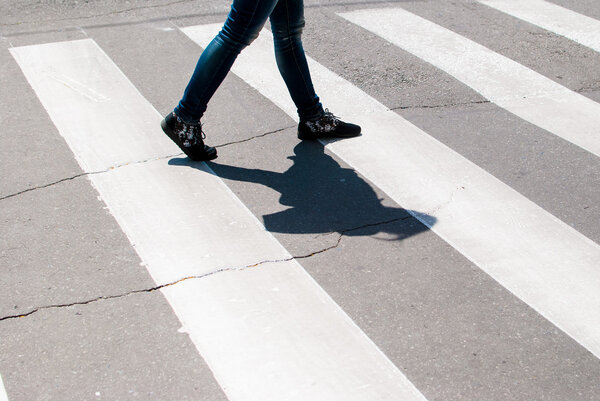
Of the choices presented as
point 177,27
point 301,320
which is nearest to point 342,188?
point 301,320

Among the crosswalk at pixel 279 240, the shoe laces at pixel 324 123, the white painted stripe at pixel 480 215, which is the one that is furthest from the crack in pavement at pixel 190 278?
the shoe laces at pixel 324 123

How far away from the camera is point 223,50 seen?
4.10m

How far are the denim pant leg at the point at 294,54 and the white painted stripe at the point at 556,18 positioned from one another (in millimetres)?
3177

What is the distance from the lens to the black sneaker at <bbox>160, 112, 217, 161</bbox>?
14.0 ft

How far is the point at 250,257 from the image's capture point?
345cm

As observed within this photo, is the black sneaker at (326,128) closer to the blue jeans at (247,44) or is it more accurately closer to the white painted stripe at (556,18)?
the blue jeans at (247,44)

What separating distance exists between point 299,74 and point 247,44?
476 mm

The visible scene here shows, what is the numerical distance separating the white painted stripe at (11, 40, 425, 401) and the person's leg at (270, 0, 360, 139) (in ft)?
2.50

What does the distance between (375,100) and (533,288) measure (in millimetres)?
2350

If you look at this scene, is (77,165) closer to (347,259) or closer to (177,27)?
(347,259)

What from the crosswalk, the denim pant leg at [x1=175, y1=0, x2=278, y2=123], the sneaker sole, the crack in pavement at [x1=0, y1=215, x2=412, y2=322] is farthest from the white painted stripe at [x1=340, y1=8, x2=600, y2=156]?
the sneaker sole

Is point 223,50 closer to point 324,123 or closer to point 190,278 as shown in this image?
point 324,123

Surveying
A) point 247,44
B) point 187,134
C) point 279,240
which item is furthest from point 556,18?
point 279,240

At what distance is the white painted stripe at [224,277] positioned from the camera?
274 cm
